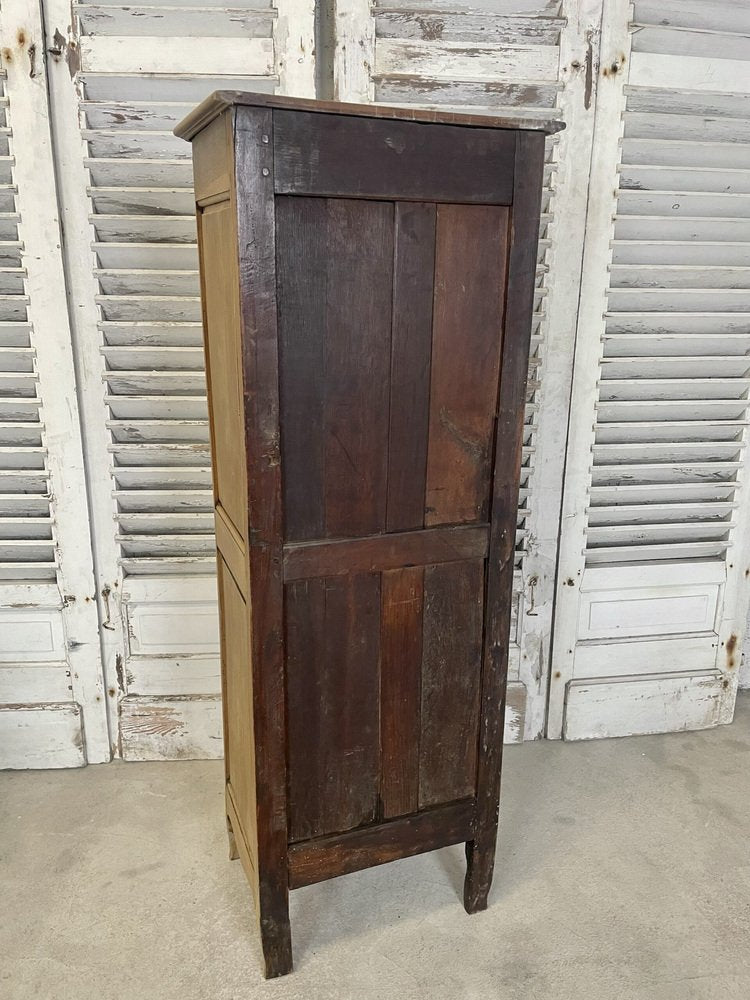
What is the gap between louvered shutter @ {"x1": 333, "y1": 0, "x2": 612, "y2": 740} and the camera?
2086mm

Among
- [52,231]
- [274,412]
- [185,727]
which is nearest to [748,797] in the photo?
[185,727]

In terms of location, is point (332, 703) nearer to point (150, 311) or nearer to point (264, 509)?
point (264, 509)

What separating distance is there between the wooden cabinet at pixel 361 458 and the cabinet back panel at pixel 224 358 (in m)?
0.01

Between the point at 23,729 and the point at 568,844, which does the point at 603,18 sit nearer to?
the point at 568,844

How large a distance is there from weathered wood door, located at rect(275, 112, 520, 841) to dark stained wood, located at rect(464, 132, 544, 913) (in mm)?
23

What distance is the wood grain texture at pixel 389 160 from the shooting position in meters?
1.37

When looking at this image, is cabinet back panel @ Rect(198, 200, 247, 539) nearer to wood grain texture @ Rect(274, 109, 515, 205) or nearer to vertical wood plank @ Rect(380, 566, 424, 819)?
wood grain texture @ Rect(274, 109, 515, 205)

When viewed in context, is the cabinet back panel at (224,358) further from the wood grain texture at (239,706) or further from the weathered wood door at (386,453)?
the wood grain texture at (239,706)

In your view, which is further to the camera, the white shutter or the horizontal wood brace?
the white shutter

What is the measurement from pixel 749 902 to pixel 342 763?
1.10 m

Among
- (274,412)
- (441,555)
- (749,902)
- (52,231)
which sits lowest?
(749,902)

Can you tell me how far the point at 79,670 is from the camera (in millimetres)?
2400

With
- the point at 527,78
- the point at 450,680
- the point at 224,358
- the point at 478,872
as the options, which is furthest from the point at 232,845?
the point at 527,78

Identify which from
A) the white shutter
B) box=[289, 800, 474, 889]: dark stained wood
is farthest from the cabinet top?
box=[289, 800, 474, 889]: dark stained wood
